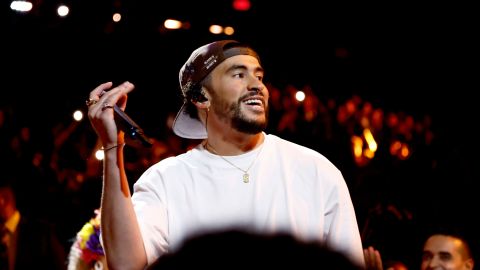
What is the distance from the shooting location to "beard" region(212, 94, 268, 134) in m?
3.17

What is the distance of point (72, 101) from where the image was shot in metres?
7.90

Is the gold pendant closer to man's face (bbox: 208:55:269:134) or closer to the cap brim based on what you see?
man's face (bbox: 208:55:269:134)

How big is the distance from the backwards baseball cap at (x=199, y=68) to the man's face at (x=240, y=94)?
3cm

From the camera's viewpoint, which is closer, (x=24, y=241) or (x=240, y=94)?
(x=240, y=94)

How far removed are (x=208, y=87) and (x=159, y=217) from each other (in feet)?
2.31

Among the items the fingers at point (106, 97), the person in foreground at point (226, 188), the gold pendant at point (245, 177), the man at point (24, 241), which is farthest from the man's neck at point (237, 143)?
the man at point (24, 241)

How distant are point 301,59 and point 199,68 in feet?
21.3

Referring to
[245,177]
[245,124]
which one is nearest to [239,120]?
[245,124]

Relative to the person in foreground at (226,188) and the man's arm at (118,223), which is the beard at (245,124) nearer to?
the person in foreground at (226,188)

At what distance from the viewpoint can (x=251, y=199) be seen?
299 cm

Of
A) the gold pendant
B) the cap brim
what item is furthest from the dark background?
the gold pendant

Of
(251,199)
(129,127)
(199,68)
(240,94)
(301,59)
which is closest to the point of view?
(129,127)

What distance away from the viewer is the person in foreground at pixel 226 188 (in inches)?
110

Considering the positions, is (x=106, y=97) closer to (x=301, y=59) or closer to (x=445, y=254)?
(x=445, y=254)
